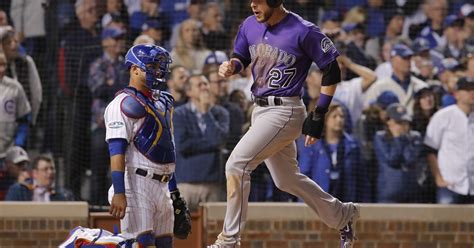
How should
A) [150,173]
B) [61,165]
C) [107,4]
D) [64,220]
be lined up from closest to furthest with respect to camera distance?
[150,173]
[64,220]
[61,165]
[107,4]

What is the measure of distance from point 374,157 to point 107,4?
3.01 meters

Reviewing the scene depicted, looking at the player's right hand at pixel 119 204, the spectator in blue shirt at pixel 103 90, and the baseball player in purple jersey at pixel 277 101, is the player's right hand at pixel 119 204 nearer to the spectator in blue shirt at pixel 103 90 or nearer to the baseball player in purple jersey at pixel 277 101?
the baseball player in purple jersey at pixel 277 101

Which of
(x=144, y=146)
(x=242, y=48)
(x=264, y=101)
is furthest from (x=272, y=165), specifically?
(x=144, y=146)

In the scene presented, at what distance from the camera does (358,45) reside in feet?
40.0

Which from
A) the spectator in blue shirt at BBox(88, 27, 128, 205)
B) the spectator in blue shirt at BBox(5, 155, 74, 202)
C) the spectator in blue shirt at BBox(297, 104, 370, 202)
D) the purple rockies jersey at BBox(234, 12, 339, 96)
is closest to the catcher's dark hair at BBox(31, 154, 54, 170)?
the spectator in blue shirt at BBox(5, 155, 74, 202)

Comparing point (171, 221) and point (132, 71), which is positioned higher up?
point (132, 71)

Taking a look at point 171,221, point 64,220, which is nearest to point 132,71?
point 171,221

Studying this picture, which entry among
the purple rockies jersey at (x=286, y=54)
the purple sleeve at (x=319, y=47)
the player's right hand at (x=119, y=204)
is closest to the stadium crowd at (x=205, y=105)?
the purple rockies jersey at (x=286, y=54)

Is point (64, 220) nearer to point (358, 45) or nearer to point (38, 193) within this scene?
point (38, 193)

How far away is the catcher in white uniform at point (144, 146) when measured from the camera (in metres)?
7.17

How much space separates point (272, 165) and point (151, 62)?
1430 mm

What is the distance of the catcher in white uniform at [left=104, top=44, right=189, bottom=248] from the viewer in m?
7.17

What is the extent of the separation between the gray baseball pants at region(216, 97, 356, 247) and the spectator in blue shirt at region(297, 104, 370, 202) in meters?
2.43

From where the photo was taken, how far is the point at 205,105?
11.2 meters
